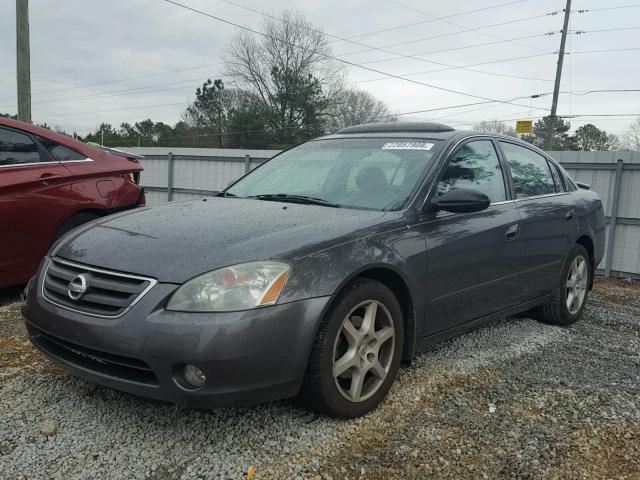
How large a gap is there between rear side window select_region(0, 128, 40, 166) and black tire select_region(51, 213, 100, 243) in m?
0.57

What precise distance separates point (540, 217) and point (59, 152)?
13.6 feet

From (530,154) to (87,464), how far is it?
3931mm

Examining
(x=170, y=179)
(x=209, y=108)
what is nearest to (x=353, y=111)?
(x=209, y=108)

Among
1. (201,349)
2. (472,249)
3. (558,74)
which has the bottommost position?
(201,349)

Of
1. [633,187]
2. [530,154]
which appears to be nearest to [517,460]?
[530,154]

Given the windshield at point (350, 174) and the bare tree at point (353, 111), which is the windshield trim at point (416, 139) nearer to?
the windshield at point (350, 174)

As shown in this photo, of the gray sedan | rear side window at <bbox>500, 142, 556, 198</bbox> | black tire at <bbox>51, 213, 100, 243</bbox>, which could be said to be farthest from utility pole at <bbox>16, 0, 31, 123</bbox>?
rear side window at <bbox>500, 142, 556, 198</bbox>

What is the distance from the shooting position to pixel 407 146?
3.67 meters

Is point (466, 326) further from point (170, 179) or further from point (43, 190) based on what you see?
point (170, 179)

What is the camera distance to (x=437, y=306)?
3281mm

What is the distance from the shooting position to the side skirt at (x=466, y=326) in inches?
129

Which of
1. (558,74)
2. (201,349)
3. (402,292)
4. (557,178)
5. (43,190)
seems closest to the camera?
(201,349)

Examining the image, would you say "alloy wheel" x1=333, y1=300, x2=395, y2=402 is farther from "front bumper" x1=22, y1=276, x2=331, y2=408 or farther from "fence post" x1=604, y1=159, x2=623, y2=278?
"fence post" x1=604, y1=159, x2=623, y2=278

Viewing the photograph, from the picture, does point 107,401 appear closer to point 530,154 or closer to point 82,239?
point 82,239
